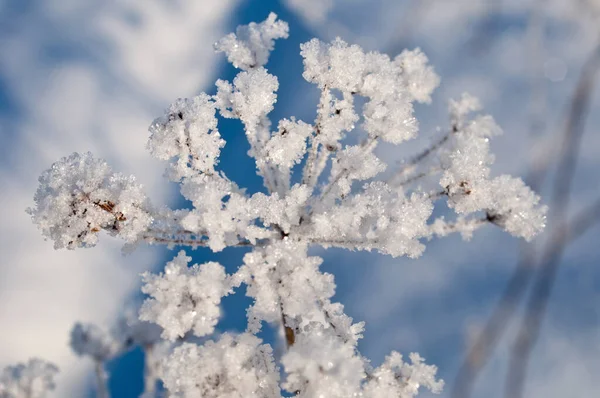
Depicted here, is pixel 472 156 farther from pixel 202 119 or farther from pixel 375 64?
pixel 202 119

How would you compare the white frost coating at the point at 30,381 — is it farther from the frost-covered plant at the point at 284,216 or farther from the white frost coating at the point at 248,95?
the white frost coating at the point at 248,95

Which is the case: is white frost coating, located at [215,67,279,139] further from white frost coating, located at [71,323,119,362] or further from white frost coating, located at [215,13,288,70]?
white frost coating, located at [71,323,119,362]

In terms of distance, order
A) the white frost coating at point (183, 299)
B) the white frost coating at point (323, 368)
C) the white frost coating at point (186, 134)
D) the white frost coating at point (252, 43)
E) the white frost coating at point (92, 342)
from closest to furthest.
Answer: the white frost coating at point (323, 368) → the white frost coating at point (183, 299) → the white frost coating at point (186, 134) → the white frost coating at point (252, 43) → the white frost coating at point (92, 342)

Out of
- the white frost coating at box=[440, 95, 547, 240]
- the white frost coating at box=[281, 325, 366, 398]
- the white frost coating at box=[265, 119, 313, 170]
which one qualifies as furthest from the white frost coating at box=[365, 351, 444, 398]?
the white frost coating at box=[265, 119, 313, 170]

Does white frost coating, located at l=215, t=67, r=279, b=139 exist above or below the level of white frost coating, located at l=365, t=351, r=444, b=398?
above

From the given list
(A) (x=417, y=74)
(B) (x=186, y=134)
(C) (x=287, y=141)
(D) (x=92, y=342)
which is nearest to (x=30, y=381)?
(D) (x=92, y=342)

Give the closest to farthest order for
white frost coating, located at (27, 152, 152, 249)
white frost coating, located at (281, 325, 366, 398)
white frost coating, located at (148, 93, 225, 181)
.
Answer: white frost coating, located at (281, 325, 366, 398), white frost coating, located at (27, 152, 152, 249), white frost coating, located at (148, 93, 225, 181)

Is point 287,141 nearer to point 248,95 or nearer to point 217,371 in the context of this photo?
point 248,95

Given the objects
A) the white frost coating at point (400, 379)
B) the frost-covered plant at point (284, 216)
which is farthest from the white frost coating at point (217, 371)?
the white frost coating at point (400, 379)

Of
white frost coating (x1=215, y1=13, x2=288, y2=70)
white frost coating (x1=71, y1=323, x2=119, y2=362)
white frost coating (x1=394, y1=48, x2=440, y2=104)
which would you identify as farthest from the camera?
white frost coating (x1=71, y1=323, x2=119, y2=362)
